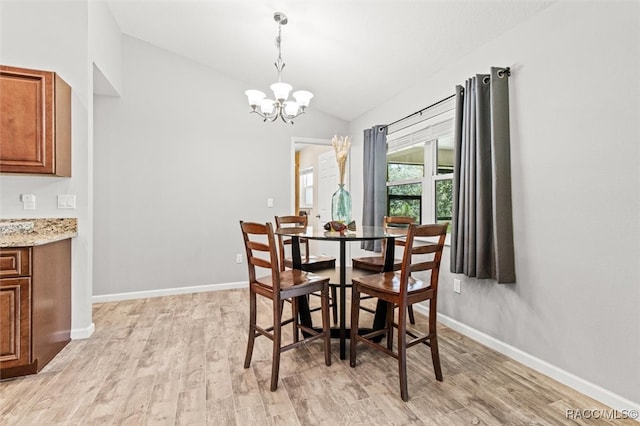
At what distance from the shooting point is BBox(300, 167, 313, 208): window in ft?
20.7

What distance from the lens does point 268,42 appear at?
316 centimetres

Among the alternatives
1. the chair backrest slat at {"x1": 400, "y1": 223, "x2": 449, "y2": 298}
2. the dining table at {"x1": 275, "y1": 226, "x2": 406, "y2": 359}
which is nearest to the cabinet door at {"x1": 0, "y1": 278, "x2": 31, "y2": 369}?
the dining table at {"x1": 275, "y1": 226, "x2": 406, "y2": 359}

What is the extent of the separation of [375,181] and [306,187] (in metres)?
2.94

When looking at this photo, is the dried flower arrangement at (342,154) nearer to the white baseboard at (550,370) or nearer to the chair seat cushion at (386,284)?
the chair seat cushion at (386,284)

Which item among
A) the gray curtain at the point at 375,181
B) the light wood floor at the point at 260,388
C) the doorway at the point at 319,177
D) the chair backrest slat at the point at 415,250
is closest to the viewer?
the light wood floor at the point at 260,388

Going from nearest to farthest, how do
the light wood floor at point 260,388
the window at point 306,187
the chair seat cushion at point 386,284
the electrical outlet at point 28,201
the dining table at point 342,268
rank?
1. the light wood floor at point 260,388
2. the chair seat cushion at point 386,284
3. the dining table at point 342,268
4. the electrical outlet at point 28,201
5. the window at point 306,187

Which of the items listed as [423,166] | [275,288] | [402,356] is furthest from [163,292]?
[423,166]

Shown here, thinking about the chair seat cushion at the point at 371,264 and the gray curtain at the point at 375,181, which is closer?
the chair seat cushion at the point at 371,264

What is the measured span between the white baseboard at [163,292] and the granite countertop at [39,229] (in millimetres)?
1335

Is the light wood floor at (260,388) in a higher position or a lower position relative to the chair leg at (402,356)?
lower

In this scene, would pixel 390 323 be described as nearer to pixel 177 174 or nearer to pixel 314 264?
pixel 314 264

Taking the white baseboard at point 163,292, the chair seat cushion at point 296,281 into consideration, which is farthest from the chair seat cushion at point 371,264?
the white baseboard at point 163,292

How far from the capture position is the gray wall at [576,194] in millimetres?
1653

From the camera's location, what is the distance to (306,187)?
661cm
